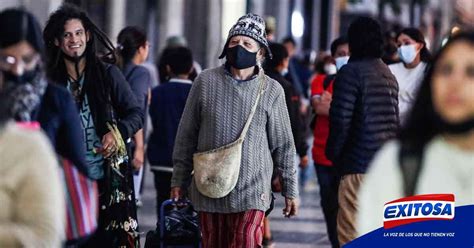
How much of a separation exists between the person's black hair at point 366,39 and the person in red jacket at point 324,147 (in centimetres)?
188

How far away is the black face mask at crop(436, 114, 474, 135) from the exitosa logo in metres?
0.37

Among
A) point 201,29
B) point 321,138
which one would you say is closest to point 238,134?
point 321,138

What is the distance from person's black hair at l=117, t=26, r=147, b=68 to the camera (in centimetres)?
1192

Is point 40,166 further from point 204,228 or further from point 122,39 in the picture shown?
point 122,39

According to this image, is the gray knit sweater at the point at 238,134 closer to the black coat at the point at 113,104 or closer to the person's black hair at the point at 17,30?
the black coat at the point at 113,104

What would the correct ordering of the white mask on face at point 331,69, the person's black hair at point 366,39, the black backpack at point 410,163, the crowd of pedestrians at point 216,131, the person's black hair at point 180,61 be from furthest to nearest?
the white mask on face at point 331,69 < the person's black hair at point 180,61 < the person's black hair at point 366,39 < the black backpack at point 410,163 < the crowd of pedestrians at point 216,131

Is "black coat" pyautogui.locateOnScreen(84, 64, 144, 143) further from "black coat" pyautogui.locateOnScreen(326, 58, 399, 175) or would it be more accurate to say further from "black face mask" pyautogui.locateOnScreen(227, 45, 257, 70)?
"black coat" pyautogui.locateOnScreen(326, 58, 399, 175)

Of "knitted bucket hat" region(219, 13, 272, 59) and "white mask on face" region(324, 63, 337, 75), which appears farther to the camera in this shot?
"white mask on face" region(324, 63, 337, 75)

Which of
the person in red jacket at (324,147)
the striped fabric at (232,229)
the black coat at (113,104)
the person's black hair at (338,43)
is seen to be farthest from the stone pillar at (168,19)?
the striped fabric at (232,229)

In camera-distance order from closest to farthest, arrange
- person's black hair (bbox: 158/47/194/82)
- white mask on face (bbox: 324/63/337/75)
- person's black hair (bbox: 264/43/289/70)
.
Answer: person's black hair (bbox: 158/47/194/82) < person's black hair (bbox: 264/43/289/70) < white mask on face (bbox: 324/63/337/75)

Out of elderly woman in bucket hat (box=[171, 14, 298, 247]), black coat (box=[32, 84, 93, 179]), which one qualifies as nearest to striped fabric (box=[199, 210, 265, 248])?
elderly woman in bucket hat (box=[171, 14, 298, 247])

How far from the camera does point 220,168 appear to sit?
26.3 ft

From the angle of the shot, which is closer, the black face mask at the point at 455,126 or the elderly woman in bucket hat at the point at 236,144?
the black face mask at the point at 455,126

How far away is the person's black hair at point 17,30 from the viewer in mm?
5828
